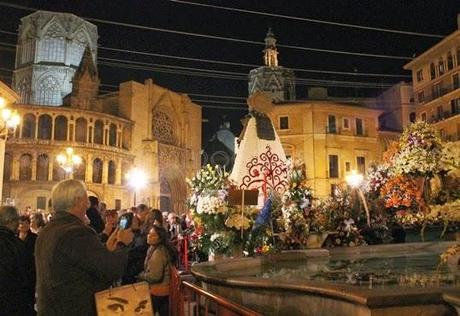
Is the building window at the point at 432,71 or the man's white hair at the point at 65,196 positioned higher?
the building window at the point at 432,71

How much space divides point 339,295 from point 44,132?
44.6 meters

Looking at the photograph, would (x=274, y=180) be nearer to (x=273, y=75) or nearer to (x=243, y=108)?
(x=243, y=108)

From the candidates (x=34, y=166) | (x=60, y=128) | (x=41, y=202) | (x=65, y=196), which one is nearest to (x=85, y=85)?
(x=60, y=128)

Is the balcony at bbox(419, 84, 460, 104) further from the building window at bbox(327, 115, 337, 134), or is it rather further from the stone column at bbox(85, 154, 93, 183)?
the stone column at bbox(85, 154, 93, 183)

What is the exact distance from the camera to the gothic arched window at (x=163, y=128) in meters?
53.8

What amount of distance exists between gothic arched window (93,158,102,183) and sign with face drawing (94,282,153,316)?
43.6 metres

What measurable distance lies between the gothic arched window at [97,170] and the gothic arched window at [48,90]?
13.6 metres

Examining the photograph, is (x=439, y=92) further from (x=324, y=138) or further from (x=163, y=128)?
(x=163, y=128)

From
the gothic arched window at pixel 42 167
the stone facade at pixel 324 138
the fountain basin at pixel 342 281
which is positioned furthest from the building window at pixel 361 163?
the fountain basin at pixel 342 281

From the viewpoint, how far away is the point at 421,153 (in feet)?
37.0

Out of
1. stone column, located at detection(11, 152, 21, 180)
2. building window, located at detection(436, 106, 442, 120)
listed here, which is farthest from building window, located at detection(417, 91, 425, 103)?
stone column, located at detection(11, 152, 21, 180)

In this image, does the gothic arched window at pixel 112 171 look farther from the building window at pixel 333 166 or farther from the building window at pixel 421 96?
the building window at pixel 421 96

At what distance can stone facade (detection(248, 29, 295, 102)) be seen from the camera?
5838 cm

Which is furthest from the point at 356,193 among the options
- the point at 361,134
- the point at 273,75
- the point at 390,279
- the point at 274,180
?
the point at 273,75
